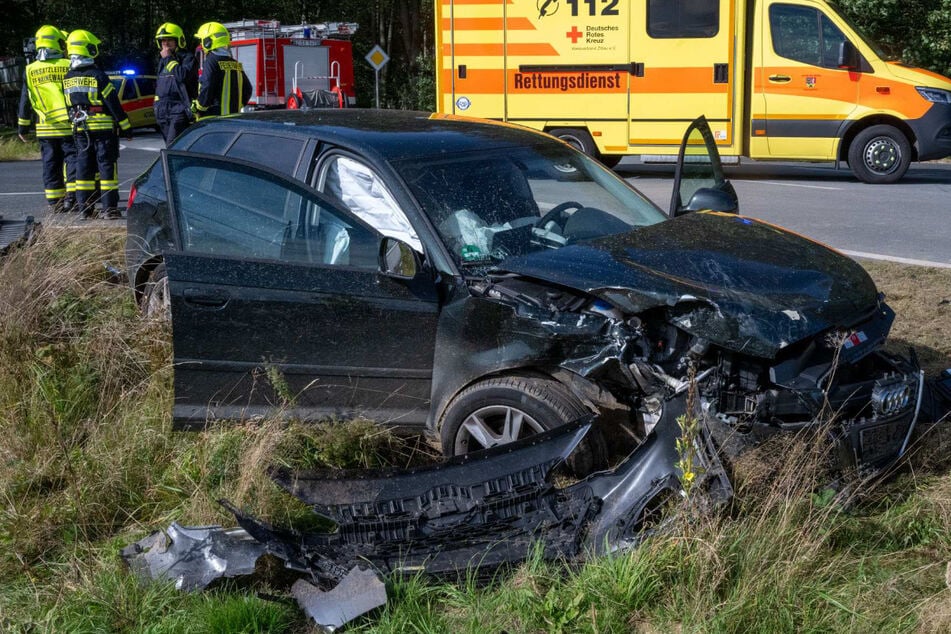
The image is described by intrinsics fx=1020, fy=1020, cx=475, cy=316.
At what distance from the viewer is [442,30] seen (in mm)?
14938

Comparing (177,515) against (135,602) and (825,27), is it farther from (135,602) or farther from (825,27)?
(825,27)

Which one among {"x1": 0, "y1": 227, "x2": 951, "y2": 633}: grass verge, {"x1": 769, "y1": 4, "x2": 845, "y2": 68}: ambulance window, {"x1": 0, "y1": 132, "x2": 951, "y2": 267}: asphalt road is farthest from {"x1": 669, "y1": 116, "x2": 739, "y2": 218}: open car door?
{"x1": 769, "y1": 4, "x2": 845, "y2": 68}: ambulance window

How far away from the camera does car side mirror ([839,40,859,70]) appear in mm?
13227

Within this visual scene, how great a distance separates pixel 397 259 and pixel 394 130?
104 centimetres

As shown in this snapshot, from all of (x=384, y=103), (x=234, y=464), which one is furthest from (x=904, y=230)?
(x=384, y=103)

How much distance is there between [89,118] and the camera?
985cm

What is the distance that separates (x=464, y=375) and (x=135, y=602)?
1394 mm

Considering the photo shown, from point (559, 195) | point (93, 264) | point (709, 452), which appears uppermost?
point (559, 195)

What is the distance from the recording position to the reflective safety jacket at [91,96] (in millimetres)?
9766

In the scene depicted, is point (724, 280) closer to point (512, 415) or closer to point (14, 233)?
point (512, 415)

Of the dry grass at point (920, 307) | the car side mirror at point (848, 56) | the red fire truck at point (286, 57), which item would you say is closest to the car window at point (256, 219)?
the dry grass at point (920, 307)

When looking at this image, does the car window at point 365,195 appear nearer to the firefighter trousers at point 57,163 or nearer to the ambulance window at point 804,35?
the firefighter trousers at point 57,163

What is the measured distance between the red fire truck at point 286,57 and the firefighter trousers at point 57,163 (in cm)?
1383

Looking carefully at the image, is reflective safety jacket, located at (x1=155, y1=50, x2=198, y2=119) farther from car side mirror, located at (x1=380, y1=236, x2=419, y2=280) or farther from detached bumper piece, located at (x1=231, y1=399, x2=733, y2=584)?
detached bumper piece, located at (x1=231, y1=399, x2=733, y2=584)
